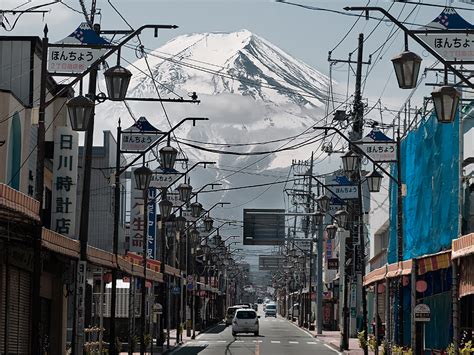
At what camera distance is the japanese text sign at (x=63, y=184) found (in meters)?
38.3

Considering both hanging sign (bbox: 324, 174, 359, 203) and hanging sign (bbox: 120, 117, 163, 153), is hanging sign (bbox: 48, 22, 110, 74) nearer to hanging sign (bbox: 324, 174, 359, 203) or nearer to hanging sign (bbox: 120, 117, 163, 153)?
hanging sign (bbox: 120, 117, 163, 153)

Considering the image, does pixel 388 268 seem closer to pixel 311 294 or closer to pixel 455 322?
pixel 455 322

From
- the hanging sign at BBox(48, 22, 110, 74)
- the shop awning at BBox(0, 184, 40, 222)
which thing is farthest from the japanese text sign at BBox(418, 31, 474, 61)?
the shop awning at BBox(0, 184, 40, 222)

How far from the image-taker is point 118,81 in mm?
22141

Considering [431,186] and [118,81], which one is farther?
[431,186]

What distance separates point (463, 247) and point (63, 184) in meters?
16.5

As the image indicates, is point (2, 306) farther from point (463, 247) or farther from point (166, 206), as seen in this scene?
point (166, 206)

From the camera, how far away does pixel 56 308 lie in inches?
1423

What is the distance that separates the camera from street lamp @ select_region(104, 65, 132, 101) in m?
22.1

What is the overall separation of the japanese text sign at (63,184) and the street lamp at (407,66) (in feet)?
69.0

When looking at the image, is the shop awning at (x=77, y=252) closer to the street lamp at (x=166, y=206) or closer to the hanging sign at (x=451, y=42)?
the street lamp at (x=166, y=206)

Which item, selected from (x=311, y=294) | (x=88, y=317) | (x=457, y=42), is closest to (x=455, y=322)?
(x=457, y=42)

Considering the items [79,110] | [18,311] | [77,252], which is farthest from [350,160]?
[79,110]

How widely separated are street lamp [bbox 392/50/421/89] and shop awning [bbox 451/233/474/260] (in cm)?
733
